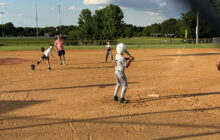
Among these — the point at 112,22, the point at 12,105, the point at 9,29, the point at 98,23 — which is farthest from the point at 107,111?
the point at 9,29

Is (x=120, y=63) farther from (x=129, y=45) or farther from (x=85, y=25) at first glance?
(x=85, y=25)

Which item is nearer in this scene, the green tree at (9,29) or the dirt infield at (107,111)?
the dirt infield at (107,111)

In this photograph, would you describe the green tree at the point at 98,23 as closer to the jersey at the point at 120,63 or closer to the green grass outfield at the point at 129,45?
the green grass outfield at the point at 129,45

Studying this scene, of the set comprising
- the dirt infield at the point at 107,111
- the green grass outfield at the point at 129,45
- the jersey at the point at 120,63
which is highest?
the green grass outfield at the point at 129,45

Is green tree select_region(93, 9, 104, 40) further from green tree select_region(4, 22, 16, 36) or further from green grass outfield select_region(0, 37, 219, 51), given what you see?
green tree select_region(4, 22, 16, 36)

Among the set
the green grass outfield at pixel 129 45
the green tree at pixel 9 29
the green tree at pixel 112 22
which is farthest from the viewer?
the green tree at pixel 9 29

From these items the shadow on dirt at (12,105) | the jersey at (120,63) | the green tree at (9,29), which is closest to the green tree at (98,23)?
the shadow on dirt at (12,105)

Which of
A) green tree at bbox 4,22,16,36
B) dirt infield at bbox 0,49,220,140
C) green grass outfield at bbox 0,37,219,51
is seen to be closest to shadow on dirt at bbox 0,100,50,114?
dirt infield at bbox 0,49,220,140

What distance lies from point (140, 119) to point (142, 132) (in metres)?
0.66

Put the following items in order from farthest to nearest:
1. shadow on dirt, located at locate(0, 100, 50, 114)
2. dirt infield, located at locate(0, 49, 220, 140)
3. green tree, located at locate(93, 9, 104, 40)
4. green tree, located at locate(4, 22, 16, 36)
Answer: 1. green tree, located at locate(4, 22, 16, 36)
2. green tree, located at locate(93, 9, 104, 40)
3. shadow on dirt, located at locate(0, 100, 50, 114)
4. dirt infield, located at locate(0, 49, 220, 140)

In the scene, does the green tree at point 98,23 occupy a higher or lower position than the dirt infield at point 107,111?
higher

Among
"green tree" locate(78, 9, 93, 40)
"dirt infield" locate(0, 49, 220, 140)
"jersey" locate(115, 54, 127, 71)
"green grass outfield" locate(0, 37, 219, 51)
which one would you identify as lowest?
"dirt infield" locate(0, 49, 220, 140)

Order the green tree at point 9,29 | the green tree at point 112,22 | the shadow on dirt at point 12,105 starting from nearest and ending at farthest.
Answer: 1. the shadow on dirt at point 12,105
2. the green tree at point 112,22
3. the green tree at point 9,29

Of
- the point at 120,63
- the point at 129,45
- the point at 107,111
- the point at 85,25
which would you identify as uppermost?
the point at 85,25
